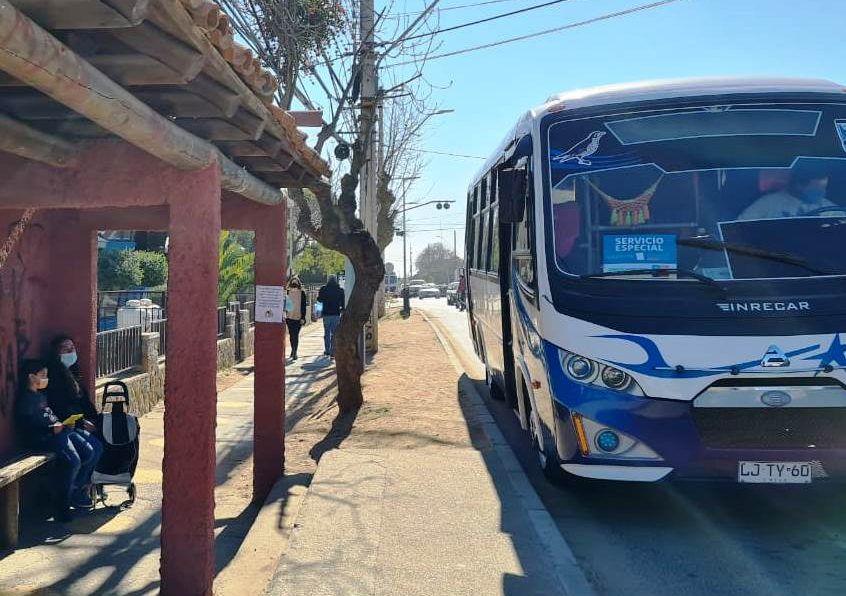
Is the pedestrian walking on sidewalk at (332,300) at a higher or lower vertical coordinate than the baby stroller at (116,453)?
higher

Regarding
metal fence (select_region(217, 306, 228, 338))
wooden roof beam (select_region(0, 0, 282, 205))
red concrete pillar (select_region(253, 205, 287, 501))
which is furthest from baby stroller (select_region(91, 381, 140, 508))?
metal fence (select_region(217, 306, 228, 338))

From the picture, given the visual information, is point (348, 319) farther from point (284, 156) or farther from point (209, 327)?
point (209, 327)

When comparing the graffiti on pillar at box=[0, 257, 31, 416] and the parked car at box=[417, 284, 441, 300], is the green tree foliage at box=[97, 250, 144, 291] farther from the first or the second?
the parked car at box=[417, 284, 441, 300]

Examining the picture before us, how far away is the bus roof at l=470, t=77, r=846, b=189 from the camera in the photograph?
502 cm

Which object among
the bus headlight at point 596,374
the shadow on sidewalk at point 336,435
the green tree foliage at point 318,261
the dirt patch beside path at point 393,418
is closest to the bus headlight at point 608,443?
the bus headlight at point 596,374

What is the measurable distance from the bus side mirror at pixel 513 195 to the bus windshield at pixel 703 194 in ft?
1.03

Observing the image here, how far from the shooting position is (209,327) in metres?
3.97

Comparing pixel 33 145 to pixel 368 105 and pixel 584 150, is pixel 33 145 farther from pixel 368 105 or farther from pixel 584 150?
pixel 368 105

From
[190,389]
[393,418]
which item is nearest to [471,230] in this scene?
[393,418]

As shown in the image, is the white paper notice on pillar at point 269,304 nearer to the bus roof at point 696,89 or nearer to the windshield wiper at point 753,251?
the bus roof at point 696,89

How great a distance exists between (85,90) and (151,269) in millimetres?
22659

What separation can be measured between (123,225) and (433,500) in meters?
3.45

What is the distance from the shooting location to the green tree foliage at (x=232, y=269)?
67.4 feet

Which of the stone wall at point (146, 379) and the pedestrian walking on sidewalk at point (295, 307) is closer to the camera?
the stone wall at point (146, 379)
